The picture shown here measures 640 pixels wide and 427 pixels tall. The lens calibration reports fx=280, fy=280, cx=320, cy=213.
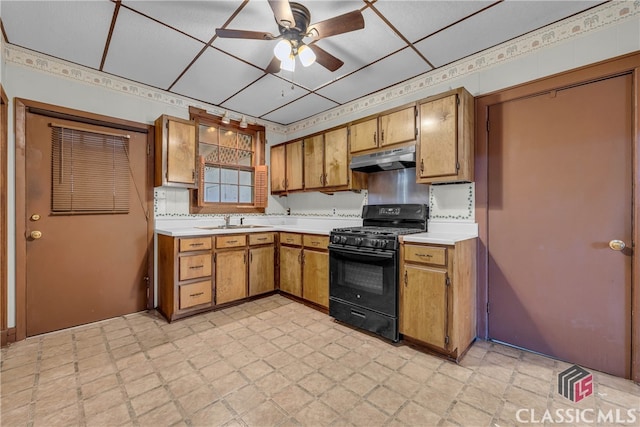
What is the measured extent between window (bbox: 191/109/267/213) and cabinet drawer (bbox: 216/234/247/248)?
2.38ft

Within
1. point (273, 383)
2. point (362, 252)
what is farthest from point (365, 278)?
point (273, 383)

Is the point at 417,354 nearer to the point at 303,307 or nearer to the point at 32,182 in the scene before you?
the point at 303,307

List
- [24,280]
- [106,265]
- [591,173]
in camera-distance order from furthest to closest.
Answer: [106,265]
[24,280]
[591,173]

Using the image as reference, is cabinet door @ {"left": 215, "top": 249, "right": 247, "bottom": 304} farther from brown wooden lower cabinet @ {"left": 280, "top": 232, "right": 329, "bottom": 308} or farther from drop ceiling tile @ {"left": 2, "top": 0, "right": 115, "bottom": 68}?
drop ceiling tile @ {"left": 2, "top": 0, "right": 115, "bottom": 68}

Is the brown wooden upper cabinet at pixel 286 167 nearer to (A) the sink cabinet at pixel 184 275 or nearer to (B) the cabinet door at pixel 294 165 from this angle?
(B) the cabinet door at pixel 294 165

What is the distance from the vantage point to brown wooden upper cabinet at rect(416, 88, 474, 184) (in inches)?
97.1

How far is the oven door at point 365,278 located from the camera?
8.17 ft

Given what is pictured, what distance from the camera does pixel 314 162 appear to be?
149 inches

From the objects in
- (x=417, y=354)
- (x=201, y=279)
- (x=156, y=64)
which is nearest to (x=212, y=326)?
(x=201, y=279)

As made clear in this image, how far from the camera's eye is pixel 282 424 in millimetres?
1549

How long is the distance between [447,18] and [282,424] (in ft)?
9.68

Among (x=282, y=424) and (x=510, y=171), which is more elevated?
(x=510, y=171)

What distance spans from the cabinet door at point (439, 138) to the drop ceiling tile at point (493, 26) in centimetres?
45

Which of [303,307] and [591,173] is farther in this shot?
[303,307]
